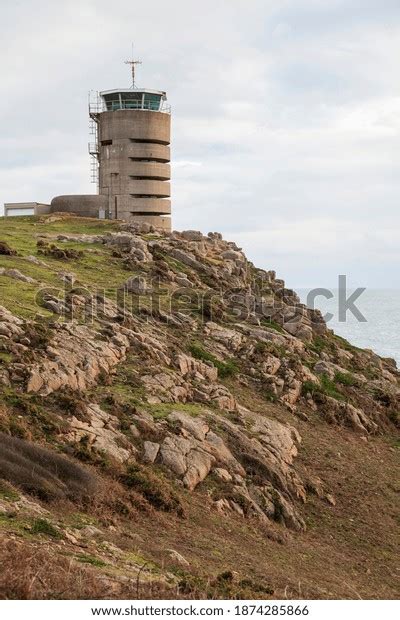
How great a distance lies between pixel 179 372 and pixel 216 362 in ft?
11.1

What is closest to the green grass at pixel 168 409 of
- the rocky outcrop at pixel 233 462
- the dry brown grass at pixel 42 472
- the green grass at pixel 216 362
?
the rocky outcrop at pixel 233 462

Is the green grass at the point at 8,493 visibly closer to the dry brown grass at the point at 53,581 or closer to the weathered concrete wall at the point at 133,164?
the dry brown grass at the point at 53,581

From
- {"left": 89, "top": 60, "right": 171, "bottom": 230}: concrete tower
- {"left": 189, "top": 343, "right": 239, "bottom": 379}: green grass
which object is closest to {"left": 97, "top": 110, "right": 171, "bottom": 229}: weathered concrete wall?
{"left": 89, "top": 60, "right": 171, "bottom": 230}: concrete tower

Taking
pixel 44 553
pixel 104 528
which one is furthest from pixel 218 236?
pixel 44 553

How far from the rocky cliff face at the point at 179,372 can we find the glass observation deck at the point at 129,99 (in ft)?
63.1

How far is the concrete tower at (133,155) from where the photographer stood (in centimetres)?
6706

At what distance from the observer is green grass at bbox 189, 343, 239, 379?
34406 mm

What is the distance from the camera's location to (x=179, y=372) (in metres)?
31.6

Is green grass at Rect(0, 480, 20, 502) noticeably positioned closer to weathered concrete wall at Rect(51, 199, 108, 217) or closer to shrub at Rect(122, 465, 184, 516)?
shrub at Rect(122, 465, 184, 516)

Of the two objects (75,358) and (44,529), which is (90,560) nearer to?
(44,529)

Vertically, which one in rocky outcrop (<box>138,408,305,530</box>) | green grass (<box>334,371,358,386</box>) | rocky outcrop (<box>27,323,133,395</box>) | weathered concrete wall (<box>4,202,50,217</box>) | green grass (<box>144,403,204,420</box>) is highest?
weathered concrete wall (<box>4,202,50,217</box>)

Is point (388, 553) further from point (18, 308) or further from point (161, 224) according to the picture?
point (161, 224)

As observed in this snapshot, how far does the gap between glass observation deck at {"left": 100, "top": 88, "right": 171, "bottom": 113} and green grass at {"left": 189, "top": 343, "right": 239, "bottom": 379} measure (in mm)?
37961

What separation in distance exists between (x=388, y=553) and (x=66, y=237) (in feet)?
106
